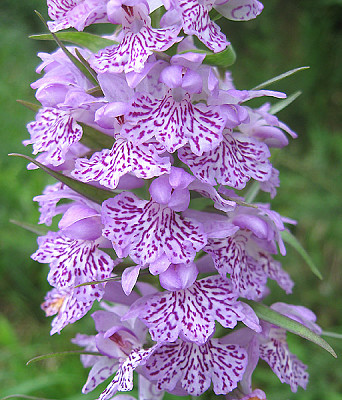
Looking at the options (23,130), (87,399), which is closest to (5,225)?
(23,130)

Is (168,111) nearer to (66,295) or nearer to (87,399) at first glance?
(66,295)

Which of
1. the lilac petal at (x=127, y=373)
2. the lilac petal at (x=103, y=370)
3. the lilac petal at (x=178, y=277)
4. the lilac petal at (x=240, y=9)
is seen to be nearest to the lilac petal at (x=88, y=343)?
the lilac petal at (x=103, y=370)

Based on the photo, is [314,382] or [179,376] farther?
[314,382]

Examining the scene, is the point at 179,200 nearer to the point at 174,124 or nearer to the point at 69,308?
the point at 174,124

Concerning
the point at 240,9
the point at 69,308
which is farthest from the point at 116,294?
the point at 240,9

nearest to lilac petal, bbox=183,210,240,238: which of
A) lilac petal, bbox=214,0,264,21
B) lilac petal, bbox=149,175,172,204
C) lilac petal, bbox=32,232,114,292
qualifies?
lilac petal, bbox=149,175,172,204

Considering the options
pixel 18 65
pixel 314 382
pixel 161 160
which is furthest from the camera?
pixel 18 65
